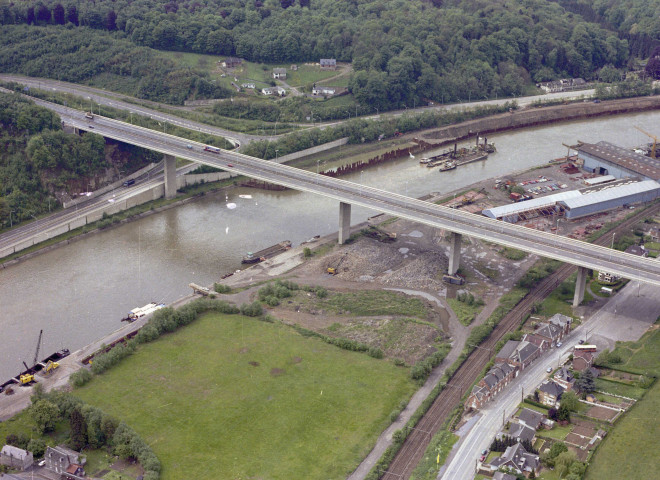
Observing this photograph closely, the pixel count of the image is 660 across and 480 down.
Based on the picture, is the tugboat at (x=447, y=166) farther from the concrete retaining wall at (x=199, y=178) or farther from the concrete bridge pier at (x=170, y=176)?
the concrete bridge pier at (x=170, y=176)

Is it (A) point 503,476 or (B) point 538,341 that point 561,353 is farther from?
(A) point 503,476

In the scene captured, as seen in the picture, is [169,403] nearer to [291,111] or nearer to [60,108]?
[60,108]

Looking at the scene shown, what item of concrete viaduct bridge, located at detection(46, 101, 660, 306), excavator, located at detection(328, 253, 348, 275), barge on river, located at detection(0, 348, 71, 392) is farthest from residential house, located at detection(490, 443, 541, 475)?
barge on river, located at detection(0, 348, 71, 392)

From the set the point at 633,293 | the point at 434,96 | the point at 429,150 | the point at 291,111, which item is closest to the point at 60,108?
the point at 291,111

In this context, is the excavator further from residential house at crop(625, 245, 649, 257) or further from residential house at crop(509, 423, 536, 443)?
residential house at crop(625, 245, 649, 257)

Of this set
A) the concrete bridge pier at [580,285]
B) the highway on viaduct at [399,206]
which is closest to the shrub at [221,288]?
the highway on viaduct at [399,206]
